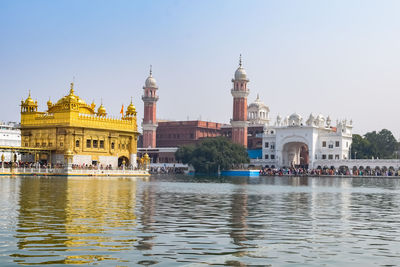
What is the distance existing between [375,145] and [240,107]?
2303cm

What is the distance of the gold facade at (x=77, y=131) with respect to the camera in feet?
188

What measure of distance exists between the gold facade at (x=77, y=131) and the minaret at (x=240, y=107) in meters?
41.6

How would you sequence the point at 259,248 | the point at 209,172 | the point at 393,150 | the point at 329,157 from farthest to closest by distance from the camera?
the point at 393,150
the point at 329,157
the point at 209,172
the point at 259,248

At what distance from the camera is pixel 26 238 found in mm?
10359

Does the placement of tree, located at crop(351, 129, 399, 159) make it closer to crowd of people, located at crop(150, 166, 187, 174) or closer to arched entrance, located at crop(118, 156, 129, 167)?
crowd of people, located at crop(150, 166, 187, 174)

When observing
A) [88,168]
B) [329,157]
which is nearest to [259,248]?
[88,168]

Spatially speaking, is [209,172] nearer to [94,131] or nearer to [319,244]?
[94,131]

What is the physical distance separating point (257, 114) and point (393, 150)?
29.1 metres

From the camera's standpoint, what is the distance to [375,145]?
10012 centimetres

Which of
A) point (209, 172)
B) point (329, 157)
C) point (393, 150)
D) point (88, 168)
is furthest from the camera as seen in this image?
point (393, 150)

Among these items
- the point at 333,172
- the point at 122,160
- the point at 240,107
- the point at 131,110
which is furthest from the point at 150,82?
the point at 122,160

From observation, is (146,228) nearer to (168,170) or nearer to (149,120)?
(168,170)

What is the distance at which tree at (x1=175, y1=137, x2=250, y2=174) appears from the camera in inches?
3295

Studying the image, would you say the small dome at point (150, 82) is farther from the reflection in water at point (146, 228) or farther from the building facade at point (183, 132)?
the reflection in water at point (146, 228)
